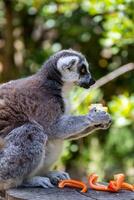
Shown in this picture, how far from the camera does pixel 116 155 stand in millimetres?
10992

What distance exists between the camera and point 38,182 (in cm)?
556

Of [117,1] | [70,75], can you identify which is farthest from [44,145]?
[117,1]

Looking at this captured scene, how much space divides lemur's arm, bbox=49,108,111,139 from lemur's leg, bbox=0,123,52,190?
0.56ft

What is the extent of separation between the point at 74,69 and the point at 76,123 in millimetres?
587

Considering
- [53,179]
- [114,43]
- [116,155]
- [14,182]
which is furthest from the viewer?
[116,155]

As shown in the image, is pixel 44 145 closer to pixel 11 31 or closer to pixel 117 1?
pixel 117 1

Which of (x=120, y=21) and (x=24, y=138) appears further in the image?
(x=120, y=21)

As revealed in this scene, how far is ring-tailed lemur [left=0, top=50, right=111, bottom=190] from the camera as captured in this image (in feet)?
18.1

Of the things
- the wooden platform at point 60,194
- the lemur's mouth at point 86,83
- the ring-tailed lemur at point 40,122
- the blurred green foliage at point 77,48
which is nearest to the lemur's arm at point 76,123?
the ring-tailed lemur at point 40,122

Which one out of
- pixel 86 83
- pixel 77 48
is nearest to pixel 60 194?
pixel 86 83

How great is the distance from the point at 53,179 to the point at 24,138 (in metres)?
0.55

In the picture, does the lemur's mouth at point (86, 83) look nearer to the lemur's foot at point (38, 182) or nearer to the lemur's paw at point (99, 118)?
the lemur's paw at point (99, 118)

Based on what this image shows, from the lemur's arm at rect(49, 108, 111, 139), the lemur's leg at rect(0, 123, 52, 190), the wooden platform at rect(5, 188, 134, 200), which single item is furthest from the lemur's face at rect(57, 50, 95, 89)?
the wooden platform at rect(5, 188, 134, 200)

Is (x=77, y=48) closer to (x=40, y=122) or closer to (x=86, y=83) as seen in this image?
(x=86, y=83)
